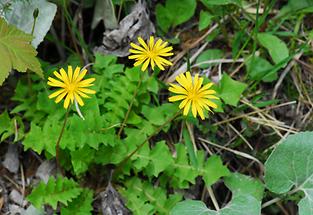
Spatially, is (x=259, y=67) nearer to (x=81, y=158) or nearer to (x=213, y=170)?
(x=213, y=170)

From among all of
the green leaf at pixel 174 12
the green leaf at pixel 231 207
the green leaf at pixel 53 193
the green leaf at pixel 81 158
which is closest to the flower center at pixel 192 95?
the green leaf at pixel 231 207

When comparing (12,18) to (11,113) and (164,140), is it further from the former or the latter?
(164,140)

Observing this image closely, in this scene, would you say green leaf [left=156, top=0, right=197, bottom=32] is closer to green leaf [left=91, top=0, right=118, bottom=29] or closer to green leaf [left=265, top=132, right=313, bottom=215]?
green leaf [left=91, top=0, right=118, bottom=29]

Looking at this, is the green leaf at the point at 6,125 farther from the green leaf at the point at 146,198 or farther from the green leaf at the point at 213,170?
the green leaf at the point at 213,170

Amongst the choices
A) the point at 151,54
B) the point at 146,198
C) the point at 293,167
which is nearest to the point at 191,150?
the point at 146,198

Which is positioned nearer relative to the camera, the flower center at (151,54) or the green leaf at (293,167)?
the flower center at (151,54)

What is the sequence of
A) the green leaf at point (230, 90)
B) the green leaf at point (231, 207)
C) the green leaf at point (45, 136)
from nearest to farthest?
the green leaf at point (231, 207) < the green leaf at point (45, 136) < the green leaf at point (230, 90)
